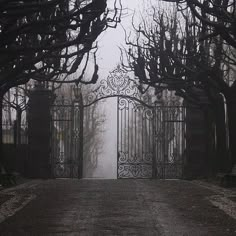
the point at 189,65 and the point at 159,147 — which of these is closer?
the point at 189,65

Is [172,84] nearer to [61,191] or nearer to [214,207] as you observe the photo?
[61,191]

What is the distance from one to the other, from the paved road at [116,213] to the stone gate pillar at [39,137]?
9.46 meters

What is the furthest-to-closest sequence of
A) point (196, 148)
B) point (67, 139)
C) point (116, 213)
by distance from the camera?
point (67, 139) < point (196, 148) < point (116, 213)

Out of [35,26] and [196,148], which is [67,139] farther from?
[35,26]

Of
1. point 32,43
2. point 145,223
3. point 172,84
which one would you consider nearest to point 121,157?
point 172,84

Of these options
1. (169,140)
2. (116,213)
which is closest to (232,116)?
(169,140)

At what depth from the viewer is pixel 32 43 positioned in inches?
758

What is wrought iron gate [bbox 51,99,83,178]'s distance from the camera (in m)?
27.2

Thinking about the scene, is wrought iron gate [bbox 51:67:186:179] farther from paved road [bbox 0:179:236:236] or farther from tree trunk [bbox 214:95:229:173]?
paved road [bbox 0:179:236:236]

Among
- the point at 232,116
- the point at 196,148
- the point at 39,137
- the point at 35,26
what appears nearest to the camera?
the point at 35,26

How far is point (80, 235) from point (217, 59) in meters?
13.4

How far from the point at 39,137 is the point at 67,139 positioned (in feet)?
5.31

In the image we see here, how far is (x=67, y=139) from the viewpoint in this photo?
2792 centimetres

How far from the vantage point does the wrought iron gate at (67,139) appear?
27.2 metres
